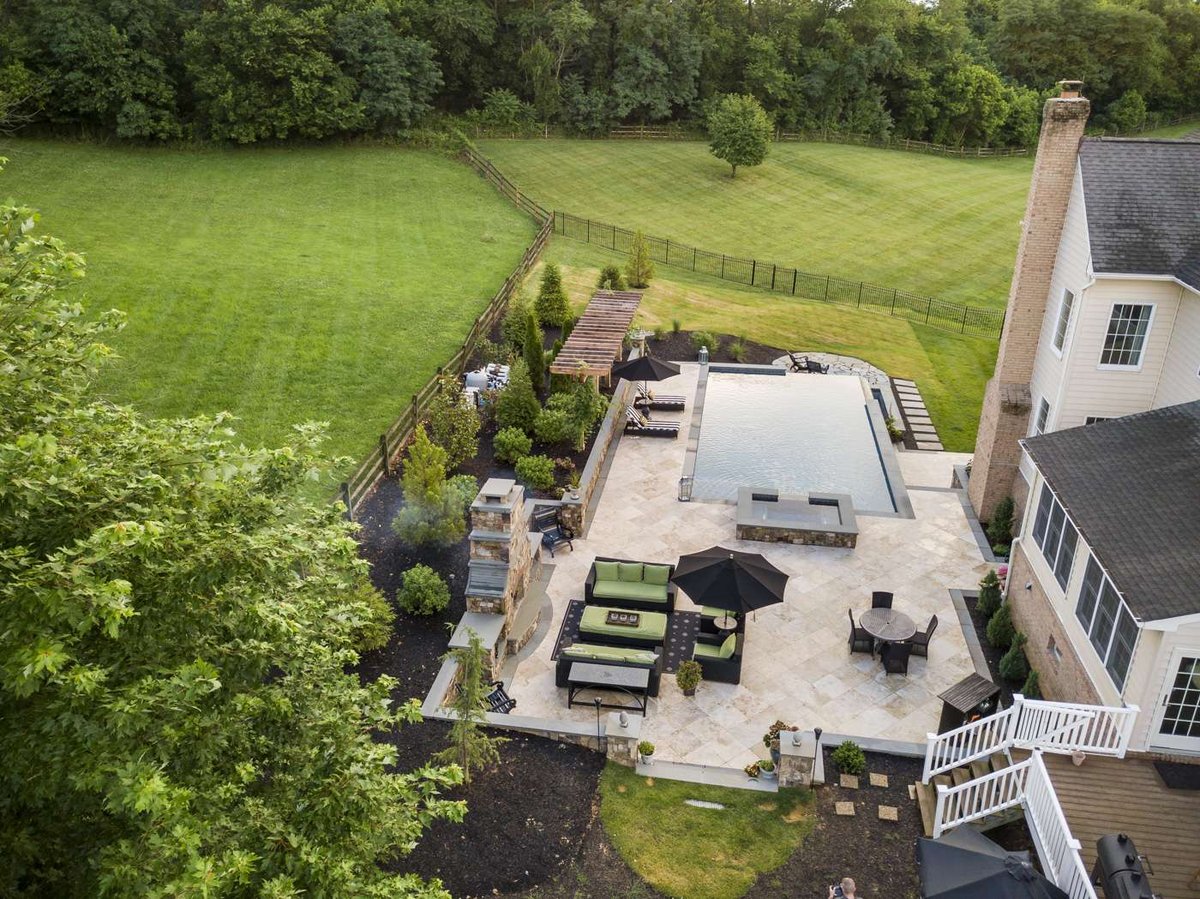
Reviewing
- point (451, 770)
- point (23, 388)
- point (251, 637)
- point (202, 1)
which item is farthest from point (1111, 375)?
point (202, 1)

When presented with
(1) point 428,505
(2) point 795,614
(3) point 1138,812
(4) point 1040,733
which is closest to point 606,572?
(2) point 795,614

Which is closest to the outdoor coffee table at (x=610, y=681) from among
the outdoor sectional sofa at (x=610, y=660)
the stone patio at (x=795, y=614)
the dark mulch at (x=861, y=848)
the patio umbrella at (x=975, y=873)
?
the outdoor sectional sofa at (x=610, y=660)

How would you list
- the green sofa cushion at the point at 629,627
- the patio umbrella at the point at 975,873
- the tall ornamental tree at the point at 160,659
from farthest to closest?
the green sofa cushion at the point at 629,627 → the patio umbrella at the point at 975,873 → the tall ornamental tree at the point at 160,659

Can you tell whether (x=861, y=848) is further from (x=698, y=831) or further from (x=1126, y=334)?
(x=1126, y=334)

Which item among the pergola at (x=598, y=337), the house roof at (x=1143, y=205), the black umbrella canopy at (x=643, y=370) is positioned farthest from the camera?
the black umbrella canopy at (x=643, y=370)

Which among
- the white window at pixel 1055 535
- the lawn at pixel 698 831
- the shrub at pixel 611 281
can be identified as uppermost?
the white window at pixel 1055 535

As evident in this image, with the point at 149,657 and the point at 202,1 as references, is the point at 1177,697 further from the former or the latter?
the point at 202,1

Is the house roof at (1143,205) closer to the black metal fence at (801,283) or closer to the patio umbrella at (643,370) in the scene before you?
the patio umbrella at (643,370)
